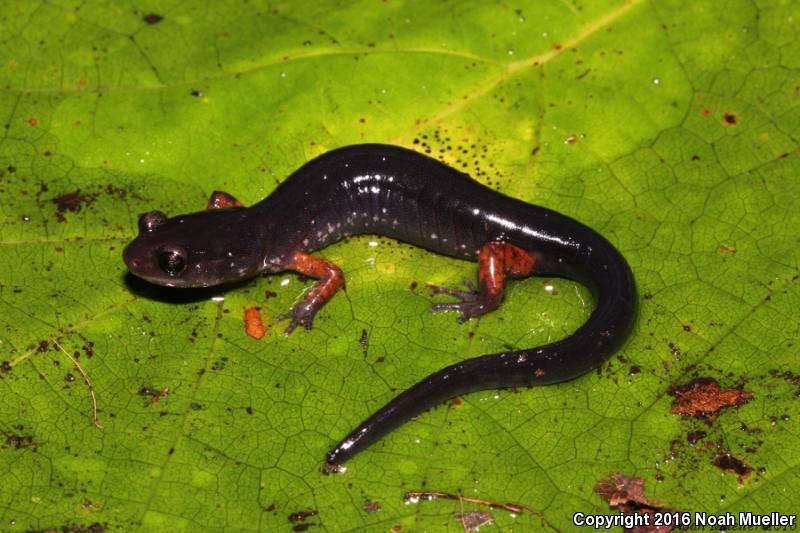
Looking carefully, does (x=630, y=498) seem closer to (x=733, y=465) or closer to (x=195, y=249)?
(x=733, y=465)

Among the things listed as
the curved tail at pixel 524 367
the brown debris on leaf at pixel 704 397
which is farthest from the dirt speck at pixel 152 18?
the brown debris on leaf at pixel 704 397

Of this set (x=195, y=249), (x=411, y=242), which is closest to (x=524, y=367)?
(x=411, y=242)

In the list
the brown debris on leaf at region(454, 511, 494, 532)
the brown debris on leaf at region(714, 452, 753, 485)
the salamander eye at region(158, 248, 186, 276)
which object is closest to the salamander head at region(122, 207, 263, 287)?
the salamander eye at region(158, 248, 186, 276)

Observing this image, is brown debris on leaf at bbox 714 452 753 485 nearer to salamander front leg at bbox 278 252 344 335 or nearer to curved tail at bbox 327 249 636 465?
curved tail at bbox 327 249 636 465

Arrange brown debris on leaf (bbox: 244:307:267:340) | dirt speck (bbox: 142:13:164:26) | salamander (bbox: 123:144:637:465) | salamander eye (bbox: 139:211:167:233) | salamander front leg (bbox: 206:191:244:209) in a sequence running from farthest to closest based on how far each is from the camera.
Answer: dirt speck (bbox: 142:13:164:26) → salamander front leg (bbox: 206:191:244:209) → salamander eye (bbox: 139:211:167:233) → brown debris on leaf (bbox: 244:307:267:340) → salamander (bbox: 123:144:637:465)

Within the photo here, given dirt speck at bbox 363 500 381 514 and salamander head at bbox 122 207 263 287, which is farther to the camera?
salamander head at bbox 122 207 263 287

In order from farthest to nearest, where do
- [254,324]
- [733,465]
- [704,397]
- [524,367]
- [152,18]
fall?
[152,18], [254,324], [524,367], [704,397], [733,465]

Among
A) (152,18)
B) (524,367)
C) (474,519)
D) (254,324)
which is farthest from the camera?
(152,18)
